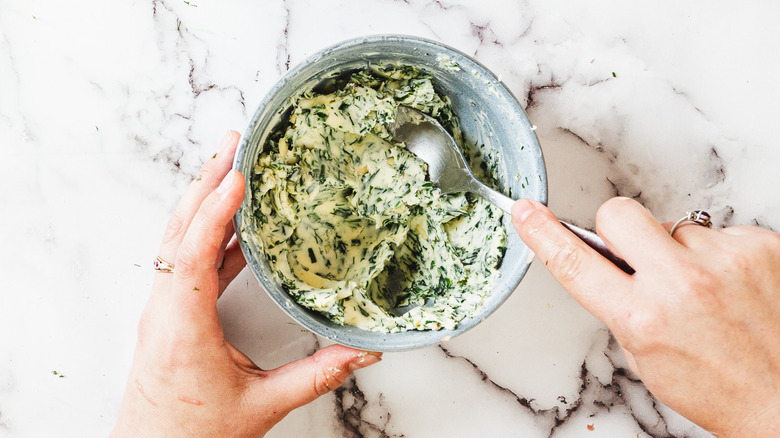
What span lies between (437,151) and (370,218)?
0.24 meters

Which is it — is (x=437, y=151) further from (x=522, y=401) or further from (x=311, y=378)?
(x=522, y=401)

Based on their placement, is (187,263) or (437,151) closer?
(187,263)

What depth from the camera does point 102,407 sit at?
1.53 m

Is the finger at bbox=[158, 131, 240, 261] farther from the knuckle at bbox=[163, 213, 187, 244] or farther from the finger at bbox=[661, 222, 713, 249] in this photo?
the finger at bbox=[661, 222, 713, 249]

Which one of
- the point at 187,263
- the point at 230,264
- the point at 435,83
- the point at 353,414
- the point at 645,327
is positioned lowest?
the point at 353,414

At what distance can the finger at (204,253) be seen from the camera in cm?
107

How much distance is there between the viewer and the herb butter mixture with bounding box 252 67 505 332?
1.25 metres

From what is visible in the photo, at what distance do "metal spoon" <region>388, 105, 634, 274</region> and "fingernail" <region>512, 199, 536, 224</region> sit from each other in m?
0.09

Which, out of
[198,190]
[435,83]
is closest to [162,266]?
[198,190]

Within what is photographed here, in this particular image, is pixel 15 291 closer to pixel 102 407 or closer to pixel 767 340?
pixel 102 407

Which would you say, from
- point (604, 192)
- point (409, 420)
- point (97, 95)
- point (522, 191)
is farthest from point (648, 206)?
point (97, 95)

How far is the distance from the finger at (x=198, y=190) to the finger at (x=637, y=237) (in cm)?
86

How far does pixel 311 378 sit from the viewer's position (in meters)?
1.27

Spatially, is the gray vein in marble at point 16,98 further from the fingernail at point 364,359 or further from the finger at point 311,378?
the fingernail at point 364,359
